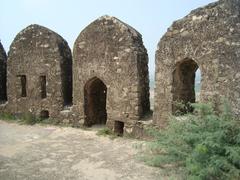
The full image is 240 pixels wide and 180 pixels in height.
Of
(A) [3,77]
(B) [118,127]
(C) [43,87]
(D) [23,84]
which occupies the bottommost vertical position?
(B) [118,127]

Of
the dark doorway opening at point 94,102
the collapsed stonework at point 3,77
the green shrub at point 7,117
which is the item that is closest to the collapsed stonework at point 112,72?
the dark doorway opening at point 94,102

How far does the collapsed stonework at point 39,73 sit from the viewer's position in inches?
429

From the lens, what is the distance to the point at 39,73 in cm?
1123

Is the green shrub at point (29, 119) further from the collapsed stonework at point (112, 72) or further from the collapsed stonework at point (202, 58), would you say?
the collapsed stonework at point (202, 58)

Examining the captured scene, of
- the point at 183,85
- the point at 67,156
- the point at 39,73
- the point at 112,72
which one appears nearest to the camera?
the point at 67,156

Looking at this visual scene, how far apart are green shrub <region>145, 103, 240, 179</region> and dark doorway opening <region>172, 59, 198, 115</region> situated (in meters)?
1.50

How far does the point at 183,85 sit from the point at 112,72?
1.93 meters

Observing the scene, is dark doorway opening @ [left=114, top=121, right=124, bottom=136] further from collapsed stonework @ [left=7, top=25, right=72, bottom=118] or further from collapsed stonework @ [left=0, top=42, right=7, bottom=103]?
collapsed stonework @ [left=0, top=42, right=7, bottom=103]

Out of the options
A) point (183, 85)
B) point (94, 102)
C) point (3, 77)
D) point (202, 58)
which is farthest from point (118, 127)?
point (3, 77)

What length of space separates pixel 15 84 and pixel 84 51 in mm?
3087

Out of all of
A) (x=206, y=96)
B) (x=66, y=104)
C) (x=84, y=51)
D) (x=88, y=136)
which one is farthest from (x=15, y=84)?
(x=206, y=96)

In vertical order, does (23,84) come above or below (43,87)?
above

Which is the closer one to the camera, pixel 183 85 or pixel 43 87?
pixel 183 85

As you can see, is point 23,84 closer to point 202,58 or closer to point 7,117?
point 7,117
